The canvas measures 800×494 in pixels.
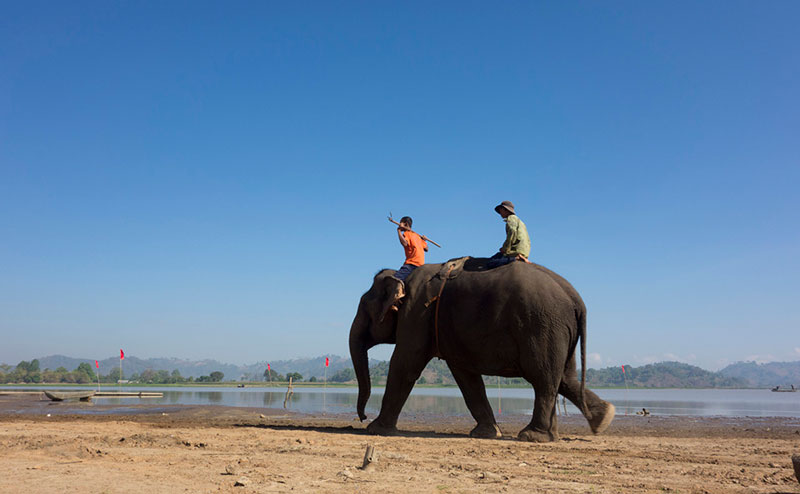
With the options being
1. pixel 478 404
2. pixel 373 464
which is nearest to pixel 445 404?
pixel 478 404

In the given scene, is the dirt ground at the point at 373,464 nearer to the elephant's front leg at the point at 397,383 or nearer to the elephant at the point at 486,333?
the elephant at the point at 486,333

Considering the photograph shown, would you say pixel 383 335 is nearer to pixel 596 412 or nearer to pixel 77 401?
pixel 596 412

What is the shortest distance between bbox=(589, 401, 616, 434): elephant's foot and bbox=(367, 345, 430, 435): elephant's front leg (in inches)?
133

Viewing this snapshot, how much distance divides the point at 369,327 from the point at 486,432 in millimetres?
3312

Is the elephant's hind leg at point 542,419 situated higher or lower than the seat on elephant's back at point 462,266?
lower

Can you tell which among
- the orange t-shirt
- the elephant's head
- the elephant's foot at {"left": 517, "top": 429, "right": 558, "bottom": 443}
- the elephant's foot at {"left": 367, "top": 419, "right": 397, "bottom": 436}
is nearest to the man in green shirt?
the orange t-shirt

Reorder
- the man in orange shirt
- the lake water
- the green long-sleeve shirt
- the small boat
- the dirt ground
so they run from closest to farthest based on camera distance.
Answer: the dirt ground < the green long-sleeve shirt < the man in orange shirt < the lake water < the small boat

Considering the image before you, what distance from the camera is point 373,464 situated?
6.85m

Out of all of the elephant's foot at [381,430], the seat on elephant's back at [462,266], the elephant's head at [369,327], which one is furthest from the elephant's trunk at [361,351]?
the seat on elephant's back at [462,266]

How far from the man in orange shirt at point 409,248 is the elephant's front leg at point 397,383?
1598 mm

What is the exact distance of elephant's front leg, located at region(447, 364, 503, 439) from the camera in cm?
1145

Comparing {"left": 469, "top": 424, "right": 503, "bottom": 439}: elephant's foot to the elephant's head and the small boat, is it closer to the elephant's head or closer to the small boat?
the elephant's head

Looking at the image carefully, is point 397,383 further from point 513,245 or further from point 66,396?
point 66,396

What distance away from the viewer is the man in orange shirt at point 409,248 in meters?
12.1
